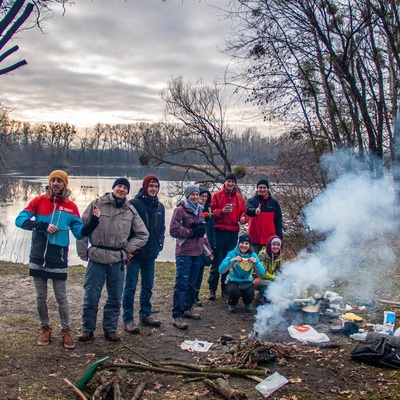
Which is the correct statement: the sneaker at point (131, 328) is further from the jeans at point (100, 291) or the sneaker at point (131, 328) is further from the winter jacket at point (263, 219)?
the winter jacket at point (263, 219)

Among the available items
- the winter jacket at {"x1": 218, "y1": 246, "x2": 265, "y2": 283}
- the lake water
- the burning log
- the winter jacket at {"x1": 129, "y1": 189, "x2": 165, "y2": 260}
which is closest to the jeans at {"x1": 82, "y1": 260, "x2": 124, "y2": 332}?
the winter jacket at {"x1": 129, "y1": 189, "x2": 165, "y2": 260}

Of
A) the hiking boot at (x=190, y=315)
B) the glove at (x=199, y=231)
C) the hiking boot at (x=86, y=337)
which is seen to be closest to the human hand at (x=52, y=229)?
the hiking boot at (x=86, y=337)

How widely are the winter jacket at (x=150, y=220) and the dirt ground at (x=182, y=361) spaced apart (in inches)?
46.4

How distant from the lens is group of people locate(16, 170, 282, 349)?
5301mm

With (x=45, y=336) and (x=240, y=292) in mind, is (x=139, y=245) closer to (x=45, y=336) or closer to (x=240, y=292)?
(x=45, y=336)

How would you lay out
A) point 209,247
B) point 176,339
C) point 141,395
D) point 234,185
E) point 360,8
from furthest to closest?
point 360,8
point 234,185
point 209,247
point 176,339
point 141,395

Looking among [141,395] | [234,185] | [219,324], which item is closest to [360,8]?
[234,185]

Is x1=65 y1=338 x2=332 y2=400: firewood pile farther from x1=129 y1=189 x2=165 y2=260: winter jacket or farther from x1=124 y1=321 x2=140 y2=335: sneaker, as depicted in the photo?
x1=129 y1=189 x2=165 y2=260: winter jacket

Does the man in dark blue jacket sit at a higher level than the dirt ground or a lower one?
higher

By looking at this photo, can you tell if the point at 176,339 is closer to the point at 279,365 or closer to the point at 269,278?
the point at 279,365

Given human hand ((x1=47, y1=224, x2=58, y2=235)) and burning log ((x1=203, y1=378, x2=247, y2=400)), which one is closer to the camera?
burning log ((x1=203, y1=378, x2=247, y2=400))

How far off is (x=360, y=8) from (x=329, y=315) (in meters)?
9.18

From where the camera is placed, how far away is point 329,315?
6.66 meters

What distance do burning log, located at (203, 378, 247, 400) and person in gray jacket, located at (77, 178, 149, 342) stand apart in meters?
1.76
